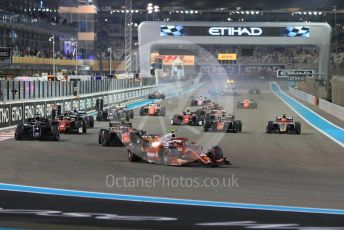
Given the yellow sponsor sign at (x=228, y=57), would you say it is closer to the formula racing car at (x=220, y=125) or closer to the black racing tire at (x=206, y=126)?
the formula racing car at (x=220, y=125)

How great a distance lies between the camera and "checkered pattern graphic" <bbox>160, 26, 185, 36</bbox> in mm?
57188

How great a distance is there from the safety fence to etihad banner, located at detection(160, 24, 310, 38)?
9.51 meters

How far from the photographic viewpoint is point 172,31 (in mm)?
57250

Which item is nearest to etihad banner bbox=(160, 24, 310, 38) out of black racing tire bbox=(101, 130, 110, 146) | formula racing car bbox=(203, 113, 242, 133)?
formula racing car bbox=(203, 113, 242, 133)

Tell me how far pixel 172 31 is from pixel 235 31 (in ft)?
19.7

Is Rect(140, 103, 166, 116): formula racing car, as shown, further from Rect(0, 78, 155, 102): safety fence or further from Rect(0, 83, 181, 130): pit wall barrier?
Rect(0, 78, 155, 102): safety fence

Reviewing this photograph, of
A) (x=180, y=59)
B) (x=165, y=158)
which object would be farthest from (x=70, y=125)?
(x=180, y=59)

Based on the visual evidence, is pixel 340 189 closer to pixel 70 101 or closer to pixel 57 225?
pixel 57 225

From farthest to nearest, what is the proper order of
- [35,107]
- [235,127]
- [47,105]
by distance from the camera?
[47,105] → [35,107] → [235,127]

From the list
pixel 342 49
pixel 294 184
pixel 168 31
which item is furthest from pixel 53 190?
pixel 342 49

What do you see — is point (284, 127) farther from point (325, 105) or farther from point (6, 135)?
point (325, 105)

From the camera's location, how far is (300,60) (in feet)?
322

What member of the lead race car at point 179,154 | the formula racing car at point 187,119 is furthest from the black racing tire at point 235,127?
the lead race car at point 179,154

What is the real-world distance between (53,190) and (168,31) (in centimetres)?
4686
